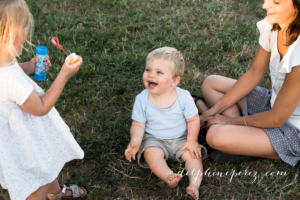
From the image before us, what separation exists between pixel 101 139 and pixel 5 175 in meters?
1.26

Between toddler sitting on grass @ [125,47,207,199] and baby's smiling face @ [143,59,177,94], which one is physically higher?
baby's smiling face @ [143,59,177,94]

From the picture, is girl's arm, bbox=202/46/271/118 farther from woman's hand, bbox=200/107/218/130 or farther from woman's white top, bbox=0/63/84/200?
woman's white top, bbox=0/63/84/200

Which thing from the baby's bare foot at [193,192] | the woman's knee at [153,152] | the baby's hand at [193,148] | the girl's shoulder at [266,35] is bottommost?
the baby's bare foot at [193,192]

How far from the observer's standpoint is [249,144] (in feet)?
9.22

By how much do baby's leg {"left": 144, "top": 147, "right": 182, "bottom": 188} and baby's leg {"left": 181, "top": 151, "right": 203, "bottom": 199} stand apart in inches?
5.4

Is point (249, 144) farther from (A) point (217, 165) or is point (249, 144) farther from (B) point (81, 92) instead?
(B) point (81, 92)

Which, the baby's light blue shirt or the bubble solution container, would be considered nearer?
the bubble solution container

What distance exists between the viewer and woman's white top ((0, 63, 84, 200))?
1998 mm

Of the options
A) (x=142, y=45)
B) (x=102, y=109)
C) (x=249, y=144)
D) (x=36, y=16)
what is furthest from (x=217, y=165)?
(x=36, y=16)

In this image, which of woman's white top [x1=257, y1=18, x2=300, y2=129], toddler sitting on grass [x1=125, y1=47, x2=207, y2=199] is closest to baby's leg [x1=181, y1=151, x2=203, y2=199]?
toddler sitting on grass [x1=125, y1=47, x2=207, y2=199]

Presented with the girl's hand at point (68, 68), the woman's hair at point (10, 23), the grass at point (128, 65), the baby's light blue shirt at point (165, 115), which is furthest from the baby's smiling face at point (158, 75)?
Answer: the woman's hair at point (10, 23)

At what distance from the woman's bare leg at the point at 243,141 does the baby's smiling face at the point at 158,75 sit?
650 millimetres

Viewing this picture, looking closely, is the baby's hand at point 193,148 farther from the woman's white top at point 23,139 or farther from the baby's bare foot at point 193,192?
the woman's white top at point 23,139

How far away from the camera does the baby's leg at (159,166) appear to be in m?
2.62
